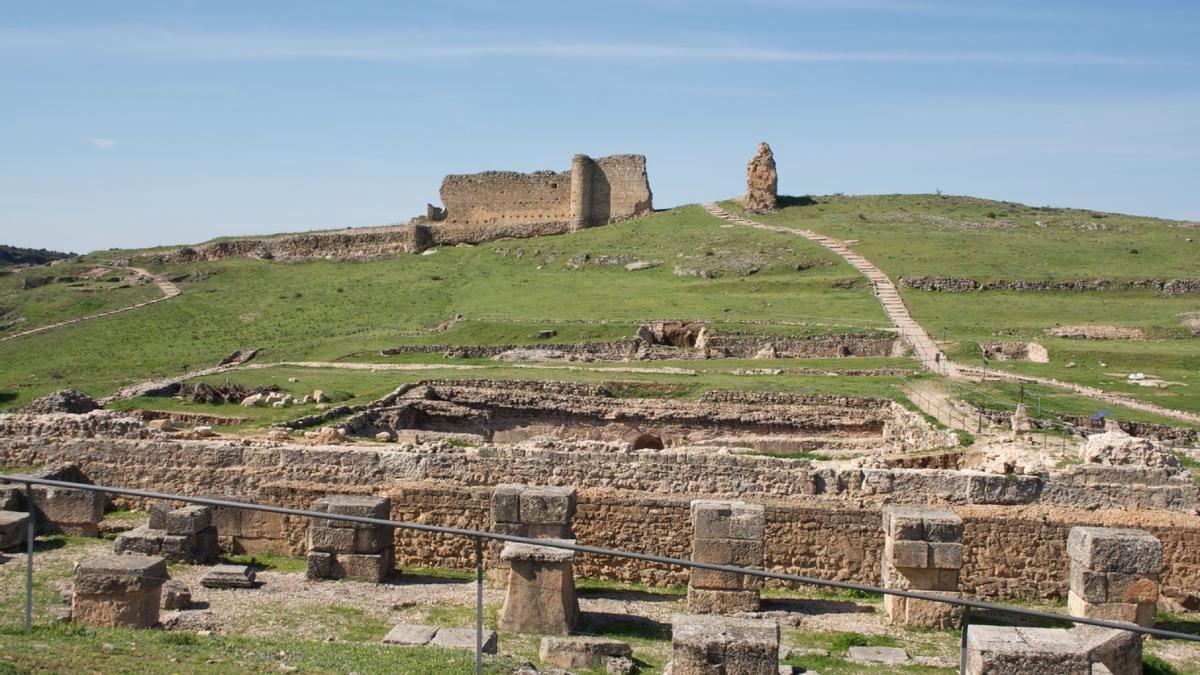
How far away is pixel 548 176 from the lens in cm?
7319

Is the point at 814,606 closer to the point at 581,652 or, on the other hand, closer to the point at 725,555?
the point at 725,555

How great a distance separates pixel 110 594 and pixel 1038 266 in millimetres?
49089

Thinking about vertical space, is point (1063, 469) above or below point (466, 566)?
above

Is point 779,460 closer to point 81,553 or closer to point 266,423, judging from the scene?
point 81,553

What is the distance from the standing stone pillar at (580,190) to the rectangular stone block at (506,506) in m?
57.6

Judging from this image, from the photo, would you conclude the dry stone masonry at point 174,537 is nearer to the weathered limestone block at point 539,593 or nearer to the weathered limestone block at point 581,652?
the weathered limestone block at point 539,593

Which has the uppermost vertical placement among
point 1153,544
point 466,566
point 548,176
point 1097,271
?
point 548,176

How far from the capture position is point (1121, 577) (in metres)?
12.9

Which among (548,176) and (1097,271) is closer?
(1097,271)

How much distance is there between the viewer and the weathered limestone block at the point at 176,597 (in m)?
13.2

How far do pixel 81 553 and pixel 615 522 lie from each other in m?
7.68

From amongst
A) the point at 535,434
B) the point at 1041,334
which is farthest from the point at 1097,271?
the point at 535,434

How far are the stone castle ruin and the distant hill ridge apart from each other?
34.8 meters

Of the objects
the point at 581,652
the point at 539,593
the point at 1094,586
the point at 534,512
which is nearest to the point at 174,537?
the point at 534,512
